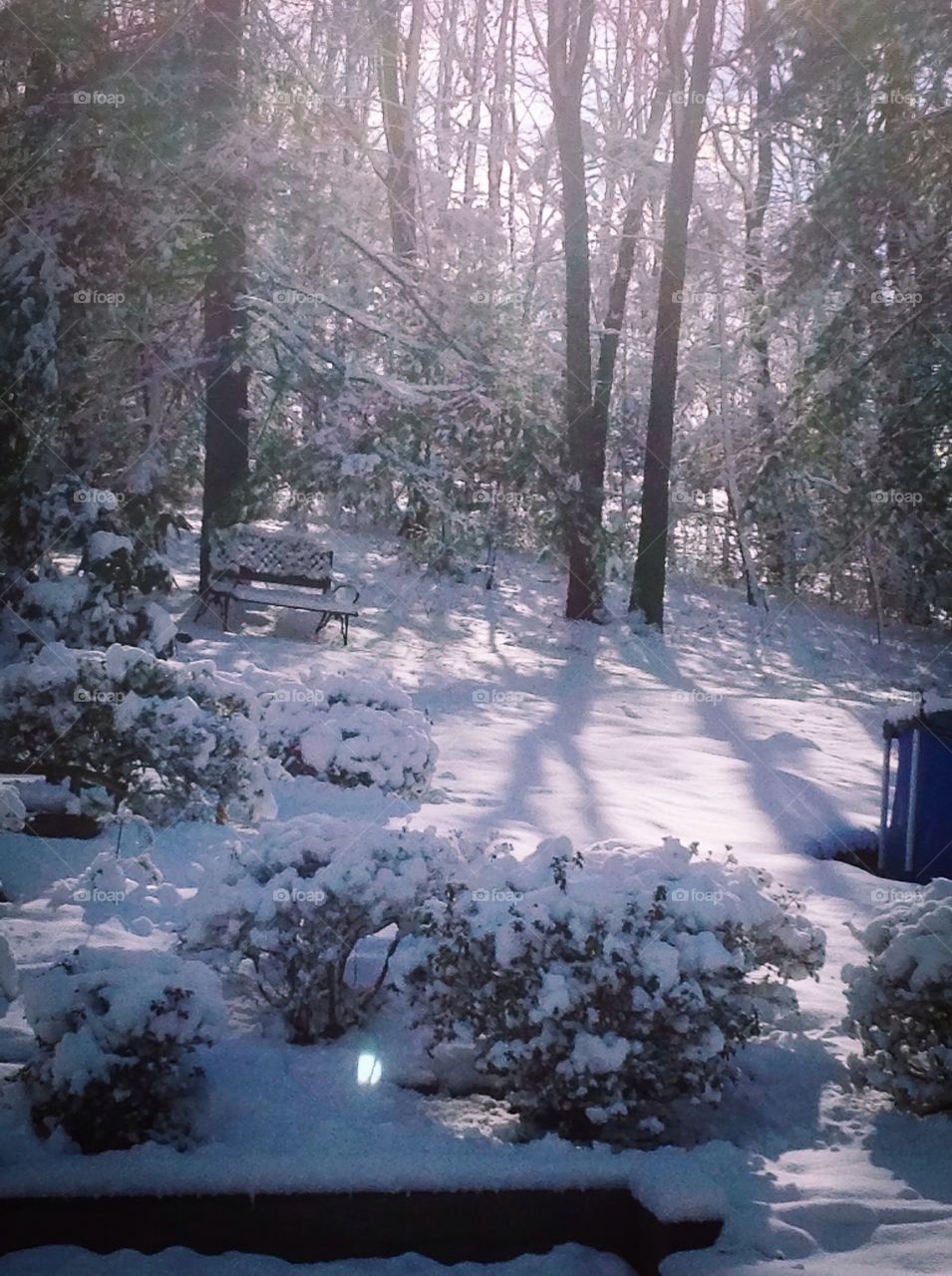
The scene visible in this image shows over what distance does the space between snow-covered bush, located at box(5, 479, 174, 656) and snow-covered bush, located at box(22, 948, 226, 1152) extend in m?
4.23

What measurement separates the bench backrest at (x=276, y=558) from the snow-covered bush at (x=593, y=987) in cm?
963

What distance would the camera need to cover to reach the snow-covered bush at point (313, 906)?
4.13m

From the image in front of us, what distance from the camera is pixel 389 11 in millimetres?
14953

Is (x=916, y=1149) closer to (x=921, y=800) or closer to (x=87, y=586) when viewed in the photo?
(x=921, y=800)

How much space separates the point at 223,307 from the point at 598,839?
26.1ft

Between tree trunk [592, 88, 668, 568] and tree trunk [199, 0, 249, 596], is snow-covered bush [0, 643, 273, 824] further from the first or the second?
tree trunk [592, 88, 668, 568]

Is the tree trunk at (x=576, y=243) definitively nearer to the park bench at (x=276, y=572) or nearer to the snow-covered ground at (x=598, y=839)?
the snow-covered ground at (x=598, y=839)

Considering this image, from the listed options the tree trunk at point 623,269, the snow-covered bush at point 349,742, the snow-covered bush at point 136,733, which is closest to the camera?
the snow-covered bush at point 136,733

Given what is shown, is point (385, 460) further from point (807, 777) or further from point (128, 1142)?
point (128, 1142)

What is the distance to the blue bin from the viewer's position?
6.84 metres

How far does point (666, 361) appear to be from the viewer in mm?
16406

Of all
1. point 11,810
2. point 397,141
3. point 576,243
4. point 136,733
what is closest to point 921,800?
point 136,733

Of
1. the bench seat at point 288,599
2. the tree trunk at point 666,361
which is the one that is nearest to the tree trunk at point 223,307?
the bench seat at point 288,599

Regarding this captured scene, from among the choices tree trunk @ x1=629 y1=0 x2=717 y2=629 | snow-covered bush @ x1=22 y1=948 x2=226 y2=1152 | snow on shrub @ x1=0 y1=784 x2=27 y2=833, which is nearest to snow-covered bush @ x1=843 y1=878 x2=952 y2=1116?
snow-covered bush @ x1=22 y1=948 x2=226 y2=1152
